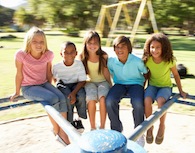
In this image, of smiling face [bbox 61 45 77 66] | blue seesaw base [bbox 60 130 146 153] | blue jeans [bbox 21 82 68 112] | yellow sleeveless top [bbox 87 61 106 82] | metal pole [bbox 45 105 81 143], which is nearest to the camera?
blue seesaw base [bbox 60 130 146 153]

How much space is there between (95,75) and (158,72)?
0.66 meters

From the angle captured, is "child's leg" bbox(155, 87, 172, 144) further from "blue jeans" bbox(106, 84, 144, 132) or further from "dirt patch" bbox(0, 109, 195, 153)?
"dirt patch" bbox(0, 109, 195, 153)

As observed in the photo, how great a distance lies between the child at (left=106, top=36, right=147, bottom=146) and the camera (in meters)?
Result: 2.71

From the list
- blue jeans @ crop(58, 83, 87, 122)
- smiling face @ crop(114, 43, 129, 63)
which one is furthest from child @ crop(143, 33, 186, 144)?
blue jeans @ crop(58, 83, 87, 122)

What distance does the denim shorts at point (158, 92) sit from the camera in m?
2.74

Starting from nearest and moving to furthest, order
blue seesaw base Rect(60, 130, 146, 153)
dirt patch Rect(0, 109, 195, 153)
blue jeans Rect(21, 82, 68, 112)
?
1. blue seesaw base Rect(60, 130, 146, 153)
2. blue jeans Rect(21, 82, 68, 112)
3. dirt patch Rect(0, 109, 195, 153)

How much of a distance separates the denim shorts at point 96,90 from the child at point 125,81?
0.34 ft

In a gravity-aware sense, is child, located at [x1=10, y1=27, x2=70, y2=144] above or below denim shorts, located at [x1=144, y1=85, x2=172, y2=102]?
above

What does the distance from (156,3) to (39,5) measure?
9280 mm

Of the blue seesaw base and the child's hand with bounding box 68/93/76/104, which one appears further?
the child's hand with bounding box 68/93/76/104

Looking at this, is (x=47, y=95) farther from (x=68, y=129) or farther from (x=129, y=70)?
(x=68, y=129)

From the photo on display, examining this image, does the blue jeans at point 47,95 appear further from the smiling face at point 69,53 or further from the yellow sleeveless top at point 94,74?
the yellow sleeveless top at point 94,74

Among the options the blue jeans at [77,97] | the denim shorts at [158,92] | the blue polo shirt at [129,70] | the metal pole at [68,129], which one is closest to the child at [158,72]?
the denim shorts at [158,92]

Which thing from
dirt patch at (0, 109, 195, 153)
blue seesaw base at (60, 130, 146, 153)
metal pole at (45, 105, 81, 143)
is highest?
blue seesaw base at (60, 130, 146, 153)
